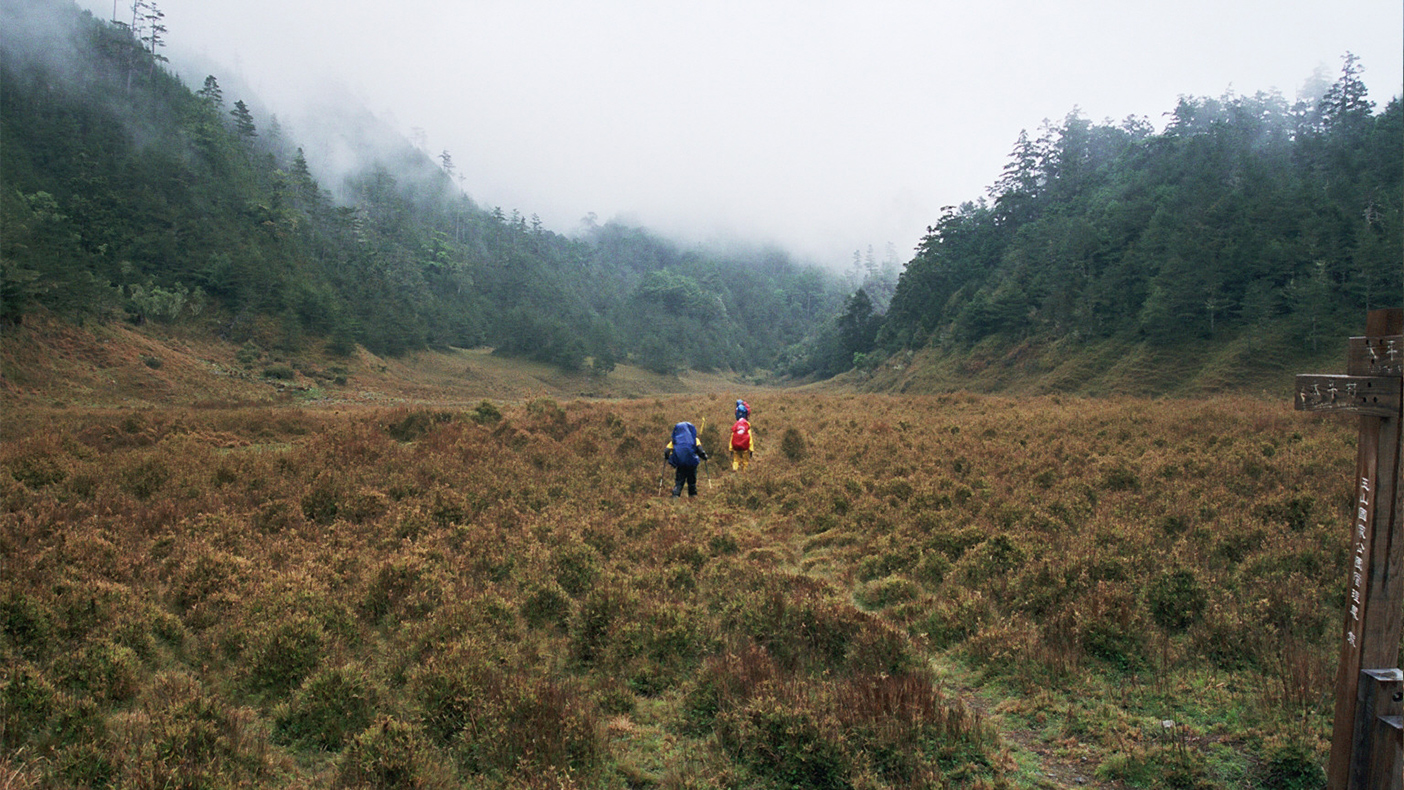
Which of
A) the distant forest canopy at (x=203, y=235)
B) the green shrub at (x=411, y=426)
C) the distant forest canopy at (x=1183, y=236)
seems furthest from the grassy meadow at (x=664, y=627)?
the distant forest canopy at (x=1183, y=236)

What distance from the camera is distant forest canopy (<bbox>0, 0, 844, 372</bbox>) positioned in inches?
1905

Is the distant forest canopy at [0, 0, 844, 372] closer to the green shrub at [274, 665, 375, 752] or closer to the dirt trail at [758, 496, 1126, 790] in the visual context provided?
the green shrub at [274, 665, 375, 752]

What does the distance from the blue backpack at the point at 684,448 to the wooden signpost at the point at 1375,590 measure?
406 inches

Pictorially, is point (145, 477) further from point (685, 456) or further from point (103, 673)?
point (685, 456)

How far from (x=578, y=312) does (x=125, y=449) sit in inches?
4060

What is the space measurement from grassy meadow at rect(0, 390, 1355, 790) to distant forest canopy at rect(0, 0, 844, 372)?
35.2 m

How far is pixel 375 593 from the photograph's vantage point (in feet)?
22.6

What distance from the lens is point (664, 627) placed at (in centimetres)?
613

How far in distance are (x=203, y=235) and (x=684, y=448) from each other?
67616 millimetres

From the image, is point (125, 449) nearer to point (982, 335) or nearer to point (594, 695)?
point (594, 695)

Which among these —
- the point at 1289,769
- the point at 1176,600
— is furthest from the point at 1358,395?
the point at 1176,600

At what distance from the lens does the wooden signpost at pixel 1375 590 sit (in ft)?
10.5

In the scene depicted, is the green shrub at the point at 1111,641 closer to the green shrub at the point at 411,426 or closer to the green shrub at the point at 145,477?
the green shrub at the point at 145,477

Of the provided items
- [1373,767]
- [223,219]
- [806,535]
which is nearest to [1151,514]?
[806,535]
